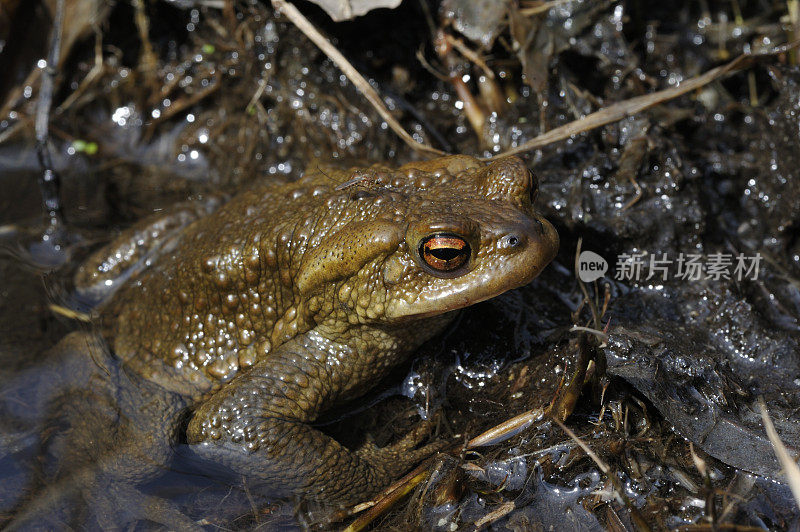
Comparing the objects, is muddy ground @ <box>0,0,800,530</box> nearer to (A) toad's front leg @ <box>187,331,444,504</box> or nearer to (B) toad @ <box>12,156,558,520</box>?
(A) toad's front leg @ <box>187,331,444,504</box>

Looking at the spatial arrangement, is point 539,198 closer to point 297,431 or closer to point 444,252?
→ point 444,252

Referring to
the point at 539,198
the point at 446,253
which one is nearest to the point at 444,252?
the point at 446,253

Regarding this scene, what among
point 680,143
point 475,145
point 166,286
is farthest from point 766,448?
point 166,286

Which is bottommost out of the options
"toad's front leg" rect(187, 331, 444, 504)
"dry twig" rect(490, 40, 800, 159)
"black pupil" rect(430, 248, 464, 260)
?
"toad's front leg" rect(187, 331, 444, 504)

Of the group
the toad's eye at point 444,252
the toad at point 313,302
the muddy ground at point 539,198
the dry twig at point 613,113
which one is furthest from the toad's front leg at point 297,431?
the dry twig at point 613,113

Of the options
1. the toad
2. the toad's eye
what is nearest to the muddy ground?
the toad

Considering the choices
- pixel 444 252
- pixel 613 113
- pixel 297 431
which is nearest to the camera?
pixel 444 252

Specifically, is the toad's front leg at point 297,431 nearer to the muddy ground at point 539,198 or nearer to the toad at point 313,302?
the toad at point 313,302
